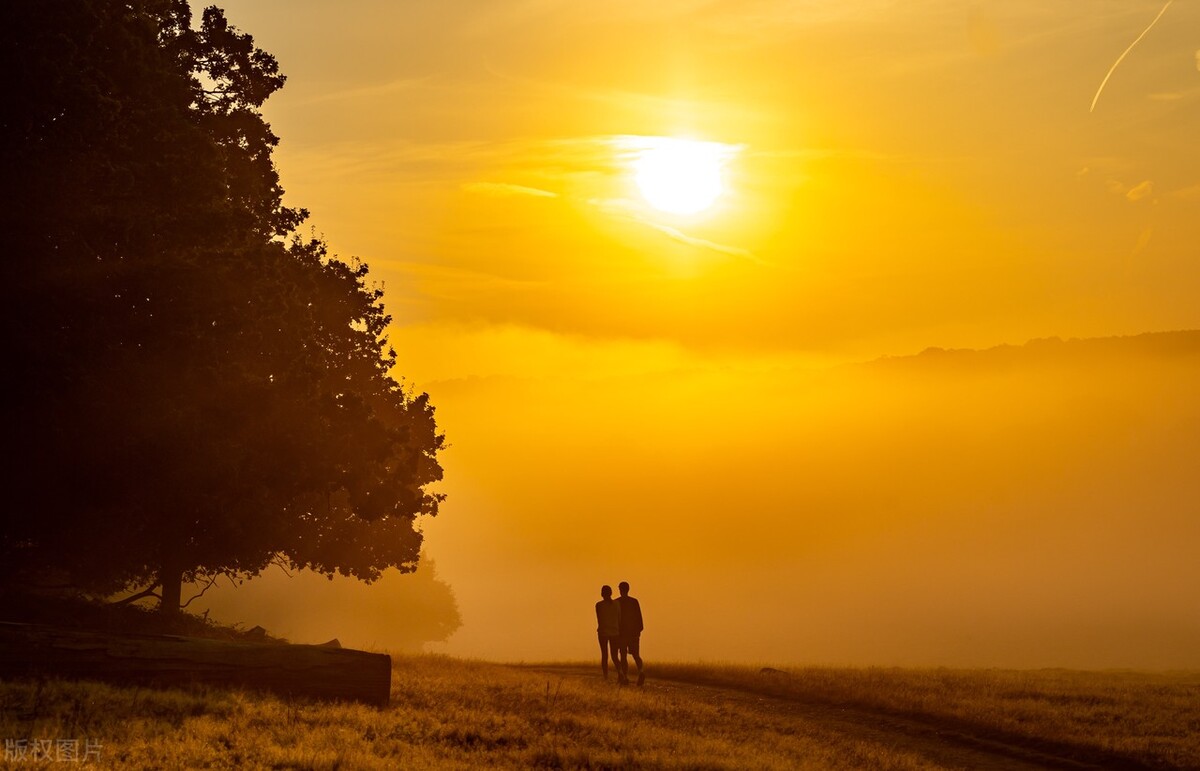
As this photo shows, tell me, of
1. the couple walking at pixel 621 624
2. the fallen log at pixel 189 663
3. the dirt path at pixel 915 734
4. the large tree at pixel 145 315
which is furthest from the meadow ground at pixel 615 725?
the large tree at pixel 145 315

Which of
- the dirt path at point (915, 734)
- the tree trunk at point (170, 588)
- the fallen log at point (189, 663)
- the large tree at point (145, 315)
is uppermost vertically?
the large tree at point (145, 315)

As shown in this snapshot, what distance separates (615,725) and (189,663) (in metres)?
7.69

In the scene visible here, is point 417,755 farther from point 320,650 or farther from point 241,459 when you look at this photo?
point 241,459

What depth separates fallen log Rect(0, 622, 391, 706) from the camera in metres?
20.5

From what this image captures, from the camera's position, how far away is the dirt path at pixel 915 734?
22219mm

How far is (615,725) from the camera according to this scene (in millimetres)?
21781

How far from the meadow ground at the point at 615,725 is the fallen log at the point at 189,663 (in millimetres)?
685

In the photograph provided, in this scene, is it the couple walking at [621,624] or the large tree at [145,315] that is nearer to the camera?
the large tree at [145,315]

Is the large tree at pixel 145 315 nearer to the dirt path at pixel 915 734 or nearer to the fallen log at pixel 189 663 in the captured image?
the fallen log at pixel 189 663

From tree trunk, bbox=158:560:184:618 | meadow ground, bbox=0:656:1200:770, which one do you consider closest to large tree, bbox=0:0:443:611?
tree trunk, bbox=158:560:184:618

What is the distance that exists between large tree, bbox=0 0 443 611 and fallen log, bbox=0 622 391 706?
25.8ft

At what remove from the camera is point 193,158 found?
29.2m

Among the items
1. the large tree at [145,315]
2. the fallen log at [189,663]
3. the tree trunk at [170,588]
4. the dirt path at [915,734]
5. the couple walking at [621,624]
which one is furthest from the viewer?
the tree trunk at [170,588]

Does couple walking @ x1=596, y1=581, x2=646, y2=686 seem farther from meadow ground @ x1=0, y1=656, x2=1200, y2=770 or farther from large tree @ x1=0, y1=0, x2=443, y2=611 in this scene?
large tree @ x1=0, y1=0, x2=443, y2=611
